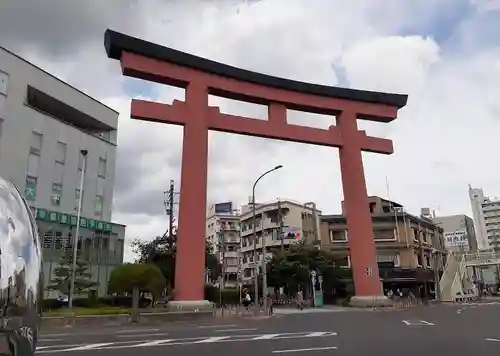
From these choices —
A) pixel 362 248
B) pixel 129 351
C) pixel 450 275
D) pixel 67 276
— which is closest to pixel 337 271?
pixel 450 275

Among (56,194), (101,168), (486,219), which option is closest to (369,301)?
(56,194)

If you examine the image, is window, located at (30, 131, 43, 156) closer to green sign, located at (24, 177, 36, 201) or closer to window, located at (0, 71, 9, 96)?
green sign, located at (24, 177, 36, 201)

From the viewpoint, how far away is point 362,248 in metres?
27.5

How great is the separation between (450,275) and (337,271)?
12012mm

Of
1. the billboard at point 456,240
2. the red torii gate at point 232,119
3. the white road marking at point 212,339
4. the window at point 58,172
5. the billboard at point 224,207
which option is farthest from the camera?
the billboard at point 224,207

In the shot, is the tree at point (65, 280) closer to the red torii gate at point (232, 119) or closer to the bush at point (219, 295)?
the red torii gate at point (232, 119)

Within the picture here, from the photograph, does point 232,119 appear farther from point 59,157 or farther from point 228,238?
point 228,238

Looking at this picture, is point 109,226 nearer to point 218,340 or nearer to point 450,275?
point 218,340

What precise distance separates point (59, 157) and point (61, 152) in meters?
0.42

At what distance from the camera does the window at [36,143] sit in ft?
99.0

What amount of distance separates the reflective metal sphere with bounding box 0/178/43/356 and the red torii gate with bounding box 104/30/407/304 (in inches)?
807

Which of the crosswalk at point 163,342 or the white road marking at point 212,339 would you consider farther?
the white road marking at point 212,339

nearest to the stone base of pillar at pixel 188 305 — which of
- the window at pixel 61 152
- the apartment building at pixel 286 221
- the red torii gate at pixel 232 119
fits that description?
the red torii gate at pixel 232 119

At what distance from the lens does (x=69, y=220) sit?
30969 mm
